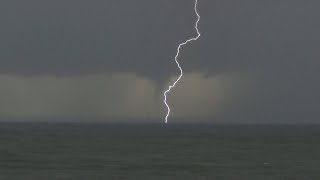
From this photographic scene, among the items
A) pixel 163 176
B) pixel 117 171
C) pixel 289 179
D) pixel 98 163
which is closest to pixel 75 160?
pixel 98 163

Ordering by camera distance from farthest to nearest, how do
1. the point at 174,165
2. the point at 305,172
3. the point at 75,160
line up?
the point at 75,160 < the point at 174,165 < the point at 305,172

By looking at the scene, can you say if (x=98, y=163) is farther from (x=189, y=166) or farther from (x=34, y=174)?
(x=34, y=174)

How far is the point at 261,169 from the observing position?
50.2m

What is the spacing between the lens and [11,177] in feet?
133

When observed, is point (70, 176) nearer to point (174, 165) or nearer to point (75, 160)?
point (174, 165)

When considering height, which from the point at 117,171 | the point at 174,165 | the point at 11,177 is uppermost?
the point at 174,165

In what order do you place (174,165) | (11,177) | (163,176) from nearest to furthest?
(11,177)
(163,176)
(174,165)

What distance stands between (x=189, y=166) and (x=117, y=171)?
280 inches

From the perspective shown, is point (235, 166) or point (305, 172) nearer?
point (305, 172)

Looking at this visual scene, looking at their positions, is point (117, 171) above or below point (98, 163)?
below

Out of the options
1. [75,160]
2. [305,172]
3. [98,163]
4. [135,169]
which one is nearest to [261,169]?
[305,172]

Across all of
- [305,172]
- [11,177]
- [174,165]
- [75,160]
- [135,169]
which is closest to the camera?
[11,177]

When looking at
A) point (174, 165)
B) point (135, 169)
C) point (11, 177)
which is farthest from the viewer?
point (174, 165)

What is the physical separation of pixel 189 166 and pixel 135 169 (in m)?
4.33
